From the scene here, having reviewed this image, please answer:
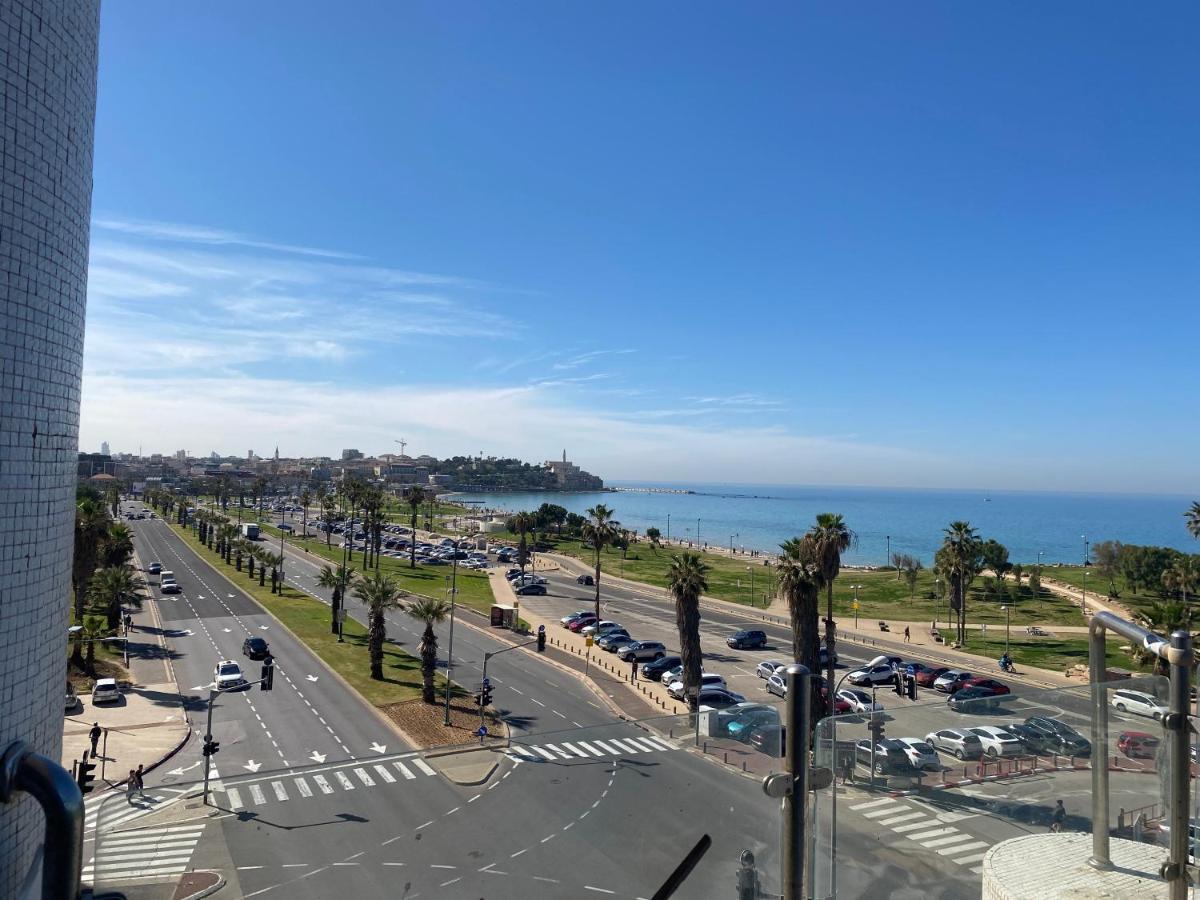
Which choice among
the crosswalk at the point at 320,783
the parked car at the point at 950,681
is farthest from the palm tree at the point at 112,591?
the parked car at the point at 950,681

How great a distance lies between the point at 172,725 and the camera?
A: 3703cm

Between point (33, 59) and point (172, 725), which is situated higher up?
point (33, 59)

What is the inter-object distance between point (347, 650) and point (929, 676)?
134ft

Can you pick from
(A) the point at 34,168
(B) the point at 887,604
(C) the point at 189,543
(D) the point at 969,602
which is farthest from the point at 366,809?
(C) the point at 189,543

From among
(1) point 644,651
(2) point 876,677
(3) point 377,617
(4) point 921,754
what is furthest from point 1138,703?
(1) point 644,651

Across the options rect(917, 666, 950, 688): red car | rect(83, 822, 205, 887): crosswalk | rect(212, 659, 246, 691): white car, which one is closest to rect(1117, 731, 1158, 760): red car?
→ rect(83, 822, 205, 887): crosswalk

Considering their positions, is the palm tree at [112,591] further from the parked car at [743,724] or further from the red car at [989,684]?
the red car at [989,684]

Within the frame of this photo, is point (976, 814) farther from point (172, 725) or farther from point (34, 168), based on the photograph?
point (172, 725)

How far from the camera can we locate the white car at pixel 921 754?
1330cm

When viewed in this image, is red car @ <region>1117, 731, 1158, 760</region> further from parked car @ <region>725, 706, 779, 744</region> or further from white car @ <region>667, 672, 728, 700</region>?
white car @ <region>667, 672, 728, 700</region>

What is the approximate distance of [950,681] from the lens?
47.4 m

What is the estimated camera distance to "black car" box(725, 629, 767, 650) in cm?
6100

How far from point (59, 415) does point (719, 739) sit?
57.8 feet

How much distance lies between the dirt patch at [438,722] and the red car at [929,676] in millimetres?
29199
